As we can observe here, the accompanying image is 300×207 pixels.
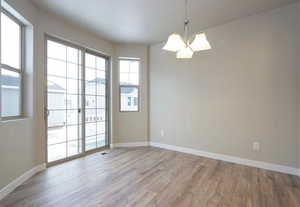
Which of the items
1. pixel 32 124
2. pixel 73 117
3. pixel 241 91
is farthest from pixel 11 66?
pixel 241 91

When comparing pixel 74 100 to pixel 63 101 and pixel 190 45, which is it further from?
pixel 190 45

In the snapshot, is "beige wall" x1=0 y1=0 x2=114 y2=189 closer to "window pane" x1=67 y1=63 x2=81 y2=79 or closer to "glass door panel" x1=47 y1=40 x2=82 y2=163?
"glass door panel" x1=47 y1=40 x2=82 y2=163

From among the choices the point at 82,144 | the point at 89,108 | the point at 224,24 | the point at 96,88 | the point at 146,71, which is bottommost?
the point at 82,144

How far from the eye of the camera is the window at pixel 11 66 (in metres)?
2.12

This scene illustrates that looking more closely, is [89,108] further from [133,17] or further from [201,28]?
[201,28]

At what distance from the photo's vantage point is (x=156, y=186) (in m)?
2.24

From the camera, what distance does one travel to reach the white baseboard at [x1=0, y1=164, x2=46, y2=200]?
199 centimetres

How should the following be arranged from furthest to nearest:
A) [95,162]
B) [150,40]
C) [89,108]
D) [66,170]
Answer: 1. [150,40]
2. [89,108]
3. [95,162]
4. [66,170]

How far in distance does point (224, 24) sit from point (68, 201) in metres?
3.98

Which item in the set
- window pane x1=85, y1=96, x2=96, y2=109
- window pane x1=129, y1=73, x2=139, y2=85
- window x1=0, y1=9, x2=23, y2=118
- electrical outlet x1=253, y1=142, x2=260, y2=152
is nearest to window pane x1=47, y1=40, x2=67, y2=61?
window x1=0, y1=9, x2=23, y2=118

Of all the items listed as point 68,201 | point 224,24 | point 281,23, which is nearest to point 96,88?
point 68,201

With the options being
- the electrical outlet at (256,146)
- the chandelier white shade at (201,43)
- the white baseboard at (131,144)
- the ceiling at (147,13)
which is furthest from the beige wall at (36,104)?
the electrical outlet at (256,146)

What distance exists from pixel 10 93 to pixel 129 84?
100 inches

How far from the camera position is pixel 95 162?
10.3 ft
